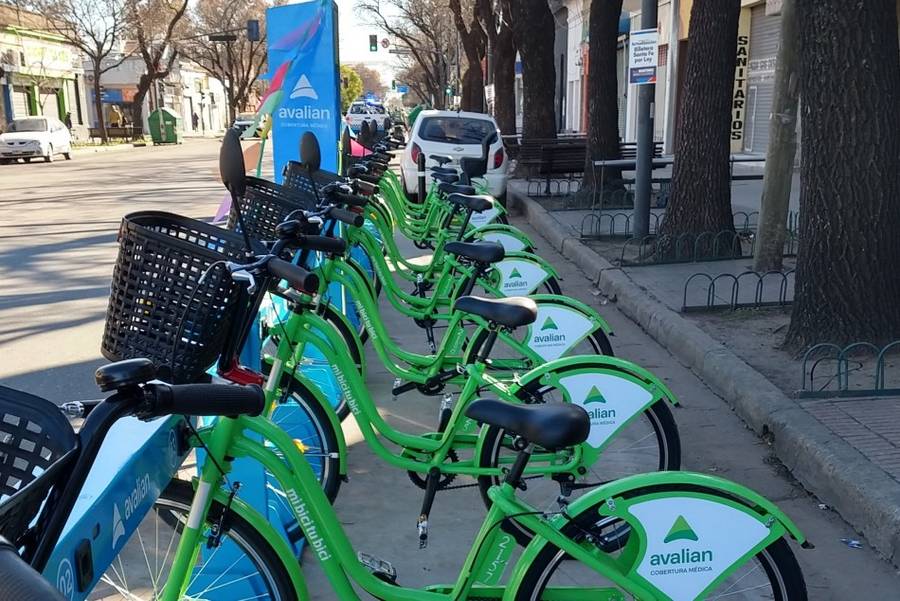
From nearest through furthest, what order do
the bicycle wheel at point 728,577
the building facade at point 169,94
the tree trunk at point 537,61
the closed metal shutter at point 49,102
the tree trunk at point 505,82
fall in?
the bicycle wheel at point 728,577
the tree trunk at point 537,61
the tree trunk at point 505,82
the closed metal shutter at point 49,102
the building facade at point 169,94

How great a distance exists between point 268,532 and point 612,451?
7.24ft

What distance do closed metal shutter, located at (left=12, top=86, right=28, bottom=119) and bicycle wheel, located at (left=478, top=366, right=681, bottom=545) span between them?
44057 mm

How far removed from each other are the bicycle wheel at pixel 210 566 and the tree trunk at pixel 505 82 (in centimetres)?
2122

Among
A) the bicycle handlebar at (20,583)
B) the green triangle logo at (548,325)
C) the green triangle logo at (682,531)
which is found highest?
the bicycle handlebar at (20,583)

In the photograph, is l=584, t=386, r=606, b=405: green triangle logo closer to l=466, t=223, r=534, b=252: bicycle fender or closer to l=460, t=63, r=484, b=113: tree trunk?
l=466, t=223, r=534, b=252: bicycle fender

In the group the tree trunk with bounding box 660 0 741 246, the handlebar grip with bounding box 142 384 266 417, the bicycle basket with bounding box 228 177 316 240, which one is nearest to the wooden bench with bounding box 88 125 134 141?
the tree trunk with bounding box 660 0 741 246

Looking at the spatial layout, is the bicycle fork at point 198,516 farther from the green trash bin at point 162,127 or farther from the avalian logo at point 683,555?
the green trash bin at point 162,127

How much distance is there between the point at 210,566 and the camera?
2.54 metres

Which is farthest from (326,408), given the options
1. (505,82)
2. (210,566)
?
(505,82)

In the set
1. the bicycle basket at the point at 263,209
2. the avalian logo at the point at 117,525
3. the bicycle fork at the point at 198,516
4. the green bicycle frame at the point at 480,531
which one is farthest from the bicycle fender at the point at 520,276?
the avalian logo at the point at 117,525

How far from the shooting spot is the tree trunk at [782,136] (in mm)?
7387

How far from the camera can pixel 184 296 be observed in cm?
217

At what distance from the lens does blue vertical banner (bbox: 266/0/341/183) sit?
232 inches

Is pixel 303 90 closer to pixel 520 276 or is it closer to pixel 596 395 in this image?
pixel 520 276
